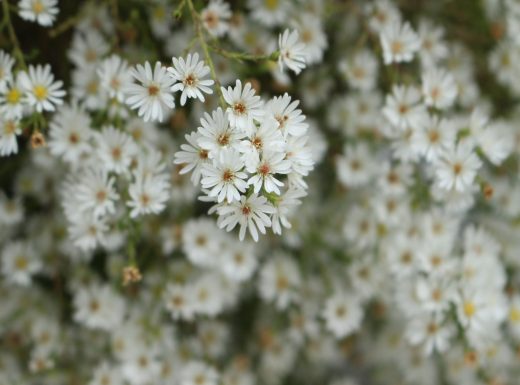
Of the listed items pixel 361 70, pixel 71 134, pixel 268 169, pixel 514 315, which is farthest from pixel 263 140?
pixel 514 315

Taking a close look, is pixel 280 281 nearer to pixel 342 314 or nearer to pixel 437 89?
pixel 342 314

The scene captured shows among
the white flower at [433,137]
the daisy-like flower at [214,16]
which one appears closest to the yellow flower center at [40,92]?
the daisy-like flower at [214,16]

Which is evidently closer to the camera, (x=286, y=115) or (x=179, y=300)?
(x=286, y=115)

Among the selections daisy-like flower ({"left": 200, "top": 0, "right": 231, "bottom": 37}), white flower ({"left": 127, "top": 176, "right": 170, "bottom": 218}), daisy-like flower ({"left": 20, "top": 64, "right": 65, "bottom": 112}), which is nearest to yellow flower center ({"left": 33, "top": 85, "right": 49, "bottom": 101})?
daisy-like flower ({"left": 20, "top": 64, "right": 65, "bottom": 112})

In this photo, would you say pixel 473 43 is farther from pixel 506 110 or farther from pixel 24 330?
pixel 24 330

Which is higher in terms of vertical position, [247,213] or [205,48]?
[205,48]

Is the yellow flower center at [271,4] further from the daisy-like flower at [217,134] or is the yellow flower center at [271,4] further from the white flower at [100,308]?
the white flower at [100,308]
